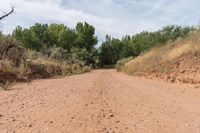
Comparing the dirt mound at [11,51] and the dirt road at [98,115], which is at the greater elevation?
the dirt mound at [11,51]

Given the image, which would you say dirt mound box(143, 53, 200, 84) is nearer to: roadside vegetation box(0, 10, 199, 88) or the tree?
roadside vegetation box(0, 10, 199, 88)

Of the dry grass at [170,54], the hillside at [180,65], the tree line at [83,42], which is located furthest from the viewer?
the tree line at [83,42]

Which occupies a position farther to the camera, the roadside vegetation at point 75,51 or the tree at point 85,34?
the tree at point 85,34

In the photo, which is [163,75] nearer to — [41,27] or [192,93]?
[192,93]

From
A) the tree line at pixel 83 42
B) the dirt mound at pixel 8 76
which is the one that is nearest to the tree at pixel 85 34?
the tree line at pixel 83 42

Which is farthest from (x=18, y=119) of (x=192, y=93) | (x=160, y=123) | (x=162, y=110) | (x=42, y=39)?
(x=42, y=39)

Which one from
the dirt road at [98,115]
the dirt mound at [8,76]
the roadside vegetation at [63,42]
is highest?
the roadside vegetation at [63,42]

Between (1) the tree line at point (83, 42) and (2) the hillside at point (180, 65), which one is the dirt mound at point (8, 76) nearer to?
(2) the hillside at point (180, 65)

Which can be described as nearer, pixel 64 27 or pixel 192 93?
pixel 192 93

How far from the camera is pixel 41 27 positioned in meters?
82.9

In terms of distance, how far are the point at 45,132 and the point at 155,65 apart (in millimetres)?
19609

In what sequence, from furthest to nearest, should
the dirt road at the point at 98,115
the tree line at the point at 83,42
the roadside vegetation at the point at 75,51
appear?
the tree line at the point at 83,42 < the roadside vegetation at the point at 75,51 < the dirt road at the point at 98,115

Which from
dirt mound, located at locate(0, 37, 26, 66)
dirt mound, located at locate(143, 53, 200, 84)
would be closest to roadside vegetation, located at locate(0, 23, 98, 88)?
dirt mound, located at locate(0, 37, 26, 66)

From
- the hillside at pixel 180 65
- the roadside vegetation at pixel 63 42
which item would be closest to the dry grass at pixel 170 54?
the hillside at pixel 180 65
